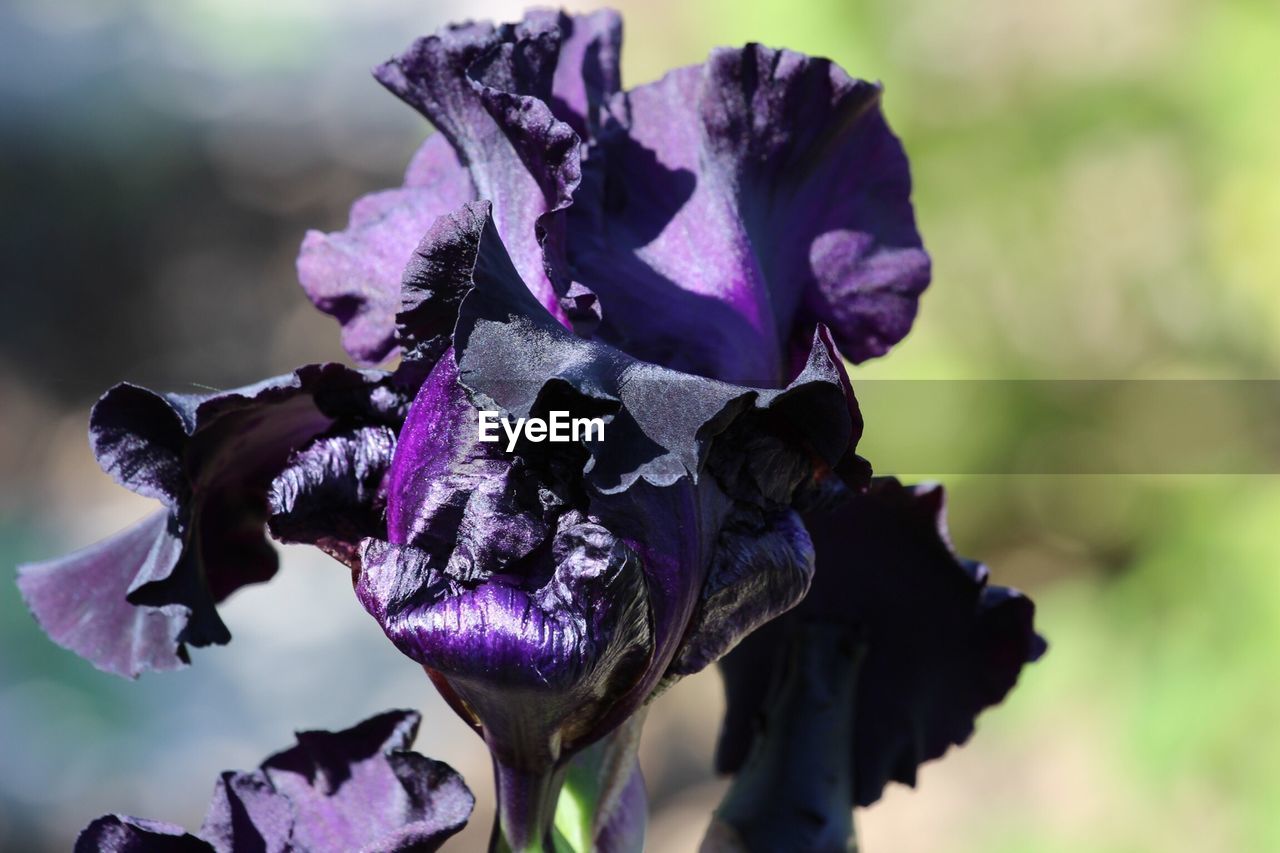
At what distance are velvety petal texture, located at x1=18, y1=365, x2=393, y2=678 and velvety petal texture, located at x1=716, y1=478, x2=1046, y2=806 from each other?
0.26 meters

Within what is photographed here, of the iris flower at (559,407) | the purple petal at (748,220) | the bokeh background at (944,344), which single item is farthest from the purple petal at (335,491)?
the bokeh background at (944,344)

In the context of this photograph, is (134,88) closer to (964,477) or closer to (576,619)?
(964,477)

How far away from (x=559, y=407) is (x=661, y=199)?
0.58 feet

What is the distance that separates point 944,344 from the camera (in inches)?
119

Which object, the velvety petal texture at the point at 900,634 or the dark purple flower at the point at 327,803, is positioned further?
the velvety petal texture at the point at 900,634

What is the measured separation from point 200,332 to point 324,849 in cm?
331

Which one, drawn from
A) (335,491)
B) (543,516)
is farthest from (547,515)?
(335,491)

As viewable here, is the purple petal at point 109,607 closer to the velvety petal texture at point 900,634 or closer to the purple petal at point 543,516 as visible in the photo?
the purple petal at point 543,516

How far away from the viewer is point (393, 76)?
0.58 meters

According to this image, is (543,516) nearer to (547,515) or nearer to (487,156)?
(547,515)

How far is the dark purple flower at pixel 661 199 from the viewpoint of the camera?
531 mm

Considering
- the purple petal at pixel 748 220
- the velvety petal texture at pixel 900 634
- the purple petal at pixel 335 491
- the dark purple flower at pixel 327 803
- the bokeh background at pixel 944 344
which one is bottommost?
the dark purple flower at pixel 327 803

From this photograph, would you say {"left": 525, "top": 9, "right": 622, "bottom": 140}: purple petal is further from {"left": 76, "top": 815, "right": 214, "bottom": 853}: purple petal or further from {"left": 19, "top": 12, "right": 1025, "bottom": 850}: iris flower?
{"left": 76, "top": 815, "right": 214, "bottom": 853}: purple petal

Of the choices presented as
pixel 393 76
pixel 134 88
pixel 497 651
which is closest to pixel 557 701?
pixel 497 651
